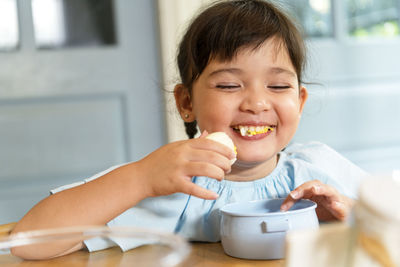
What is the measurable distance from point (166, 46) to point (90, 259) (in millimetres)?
1415

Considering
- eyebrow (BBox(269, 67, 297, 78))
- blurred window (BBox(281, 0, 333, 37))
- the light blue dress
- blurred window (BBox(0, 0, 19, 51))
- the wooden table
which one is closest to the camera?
the wooden table

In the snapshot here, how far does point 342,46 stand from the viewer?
2.22m

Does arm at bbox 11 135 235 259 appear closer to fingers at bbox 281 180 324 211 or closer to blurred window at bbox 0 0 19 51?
fingers at bbox 281 180 324 211

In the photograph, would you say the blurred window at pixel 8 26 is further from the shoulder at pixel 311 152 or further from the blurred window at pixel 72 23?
the shoulder at pixel 311 152

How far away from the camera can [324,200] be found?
684 mm

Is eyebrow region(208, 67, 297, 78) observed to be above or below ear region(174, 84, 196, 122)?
above

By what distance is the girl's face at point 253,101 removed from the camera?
2.72ft

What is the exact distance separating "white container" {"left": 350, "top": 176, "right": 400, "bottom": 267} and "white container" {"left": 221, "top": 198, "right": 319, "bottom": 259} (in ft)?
0.82

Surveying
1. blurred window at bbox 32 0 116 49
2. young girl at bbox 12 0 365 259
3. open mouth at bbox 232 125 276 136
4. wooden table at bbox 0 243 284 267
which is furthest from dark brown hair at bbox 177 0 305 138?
blurred window at bbox 32 0 116 49

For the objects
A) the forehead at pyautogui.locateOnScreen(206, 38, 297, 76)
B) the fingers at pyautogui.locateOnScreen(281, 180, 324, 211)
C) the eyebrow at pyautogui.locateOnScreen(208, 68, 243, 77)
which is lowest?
the fingers at pyautogui.locateOnScreen(281, 180, 324, 211)

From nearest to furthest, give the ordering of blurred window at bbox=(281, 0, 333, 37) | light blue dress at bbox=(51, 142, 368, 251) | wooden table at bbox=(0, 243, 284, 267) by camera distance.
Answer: wooden table at bbox=(0, 243, 284, 267) → light blue dress at bbox=(51, 142, 368, 251) → blurred window at bbox=(281, 0, 333, 37)

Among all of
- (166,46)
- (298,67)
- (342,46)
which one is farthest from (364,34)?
(298,67)

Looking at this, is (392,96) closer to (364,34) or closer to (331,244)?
(364,34)

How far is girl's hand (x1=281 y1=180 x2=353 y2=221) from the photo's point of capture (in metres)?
0.63
